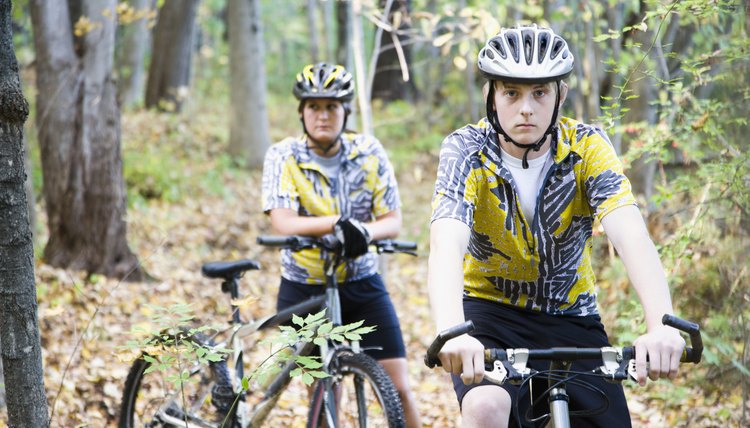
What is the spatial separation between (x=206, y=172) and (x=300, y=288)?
30.6 ft

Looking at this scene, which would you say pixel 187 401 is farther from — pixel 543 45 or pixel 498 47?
pixel 543 45

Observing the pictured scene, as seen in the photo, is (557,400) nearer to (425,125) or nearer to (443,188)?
(443,188)

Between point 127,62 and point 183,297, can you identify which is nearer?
Result: point 183,297

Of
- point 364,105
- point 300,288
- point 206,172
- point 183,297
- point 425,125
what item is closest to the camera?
point 300,288

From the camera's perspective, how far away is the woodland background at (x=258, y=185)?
15.7 ft

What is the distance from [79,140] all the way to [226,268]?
434 centimetres

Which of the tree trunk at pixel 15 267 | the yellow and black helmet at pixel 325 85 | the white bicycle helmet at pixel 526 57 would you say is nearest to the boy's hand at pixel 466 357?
the white bicycle helmet at pixel 526 57

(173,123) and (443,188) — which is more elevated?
(173,123)

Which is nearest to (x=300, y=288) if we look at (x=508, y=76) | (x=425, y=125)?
(x=508, y=76)

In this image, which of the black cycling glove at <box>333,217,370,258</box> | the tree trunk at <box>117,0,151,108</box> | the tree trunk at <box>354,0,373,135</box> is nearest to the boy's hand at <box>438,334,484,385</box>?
the black cycling glove at <box>333,217,370,258</box>

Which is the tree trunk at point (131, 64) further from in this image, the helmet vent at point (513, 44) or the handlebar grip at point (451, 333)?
the handlebar grip at point (451, 333)

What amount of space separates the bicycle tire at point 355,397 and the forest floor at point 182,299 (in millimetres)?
671

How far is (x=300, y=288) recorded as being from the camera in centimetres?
479

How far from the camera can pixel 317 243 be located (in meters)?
4.48
